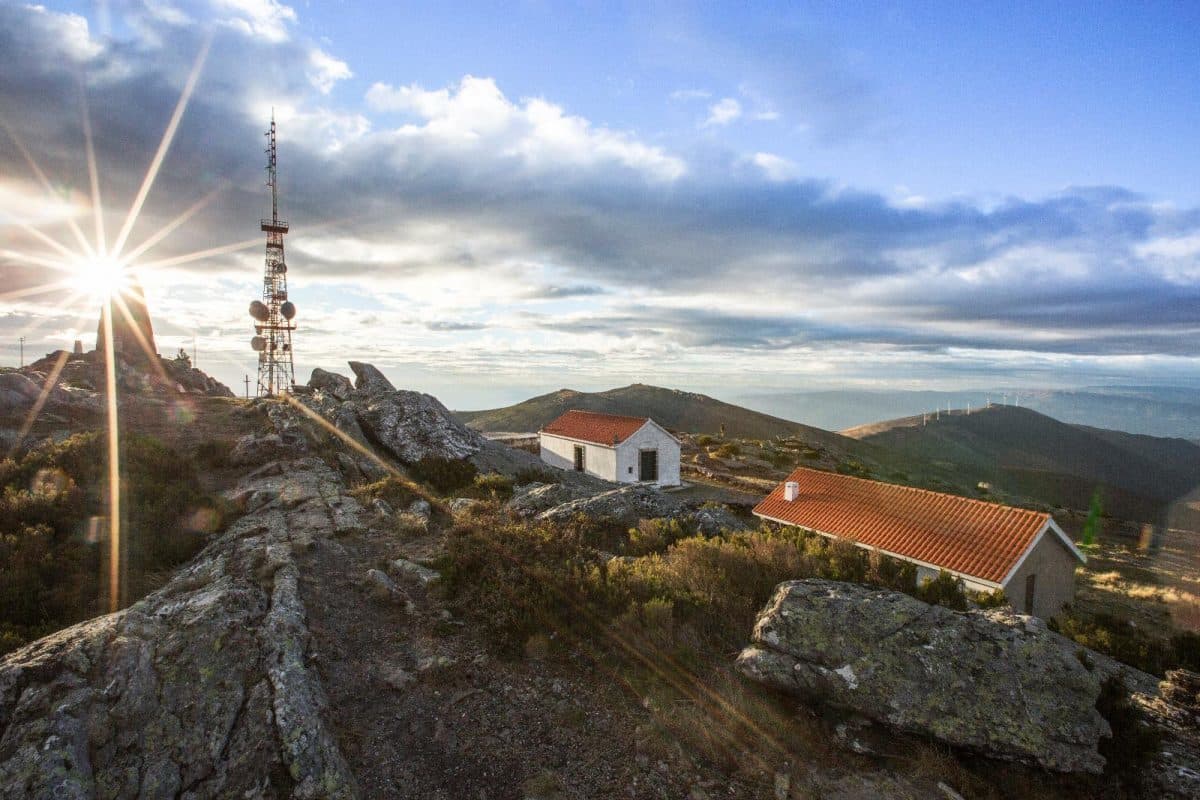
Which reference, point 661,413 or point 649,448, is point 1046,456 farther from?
point 649,448

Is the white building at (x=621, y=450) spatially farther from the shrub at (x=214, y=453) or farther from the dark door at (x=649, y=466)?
the shrub at (x=214, y=453)

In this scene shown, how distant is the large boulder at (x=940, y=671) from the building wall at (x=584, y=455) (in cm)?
2627

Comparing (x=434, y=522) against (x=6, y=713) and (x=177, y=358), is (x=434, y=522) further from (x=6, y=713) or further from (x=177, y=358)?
(x=177, y=358)

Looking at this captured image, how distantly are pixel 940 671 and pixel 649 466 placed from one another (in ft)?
98.4

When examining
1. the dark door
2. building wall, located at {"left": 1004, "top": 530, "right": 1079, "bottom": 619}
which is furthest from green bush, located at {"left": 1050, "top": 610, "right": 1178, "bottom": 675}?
the dark door

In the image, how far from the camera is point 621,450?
3472 centimetres

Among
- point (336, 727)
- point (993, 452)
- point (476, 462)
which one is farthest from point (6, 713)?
point (993, 452)

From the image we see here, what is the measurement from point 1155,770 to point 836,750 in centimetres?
319

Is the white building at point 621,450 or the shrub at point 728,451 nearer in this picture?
the white building at point 621,450

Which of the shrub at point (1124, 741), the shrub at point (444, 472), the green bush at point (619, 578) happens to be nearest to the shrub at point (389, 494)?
the shrub at point (444, 472)

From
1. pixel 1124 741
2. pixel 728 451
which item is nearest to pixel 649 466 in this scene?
pixel 728 451

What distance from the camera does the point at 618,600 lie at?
330 inches

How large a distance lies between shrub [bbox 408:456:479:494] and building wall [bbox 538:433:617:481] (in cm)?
1235

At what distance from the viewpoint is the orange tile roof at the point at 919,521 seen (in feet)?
60.8
